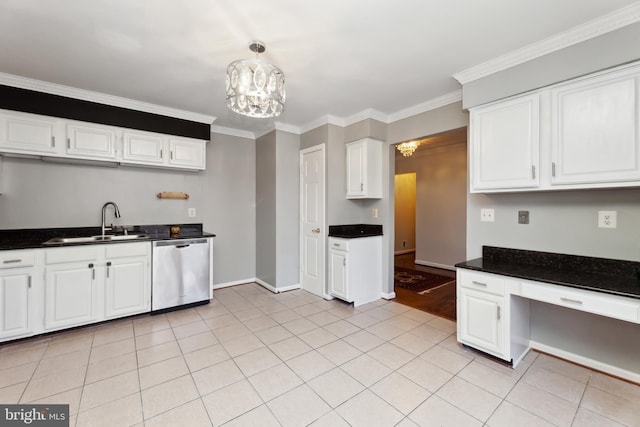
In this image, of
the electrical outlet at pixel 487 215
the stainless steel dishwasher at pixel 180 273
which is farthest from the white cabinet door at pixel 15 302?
the electrical outlet at pixel 487 215

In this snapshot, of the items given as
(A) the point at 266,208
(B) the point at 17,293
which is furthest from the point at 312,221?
(B) the point at 17,293

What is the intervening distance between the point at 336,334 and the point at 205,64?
2846mm

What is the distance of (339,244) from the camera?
3.49 meters

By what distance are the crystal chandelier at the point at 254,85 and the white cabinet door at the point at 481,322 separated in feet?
7.43

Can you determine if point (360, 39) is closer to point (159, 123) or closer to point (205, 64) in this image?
point (205, 64)

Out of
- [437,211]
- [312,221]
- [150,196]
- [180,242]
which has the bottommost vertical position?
[180,242]

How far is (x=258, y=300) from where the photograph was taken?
12.0 ft

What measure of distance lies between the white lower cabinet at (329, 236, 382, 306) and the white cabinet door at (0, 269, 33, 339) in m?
3.09

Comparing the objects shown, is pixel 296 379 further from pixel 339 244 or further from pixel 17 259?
pixel 17 259

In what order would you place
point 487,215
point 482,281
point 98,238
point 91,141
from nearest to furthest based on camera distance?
point 482,281
point 487,215
point 91,141
point 98,238

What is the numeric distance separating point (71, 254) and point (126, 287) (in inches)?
23.7

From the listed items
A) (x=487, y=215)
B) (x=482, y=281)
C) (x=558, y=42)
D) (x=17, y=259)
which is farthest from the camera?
(x=487, y=215)

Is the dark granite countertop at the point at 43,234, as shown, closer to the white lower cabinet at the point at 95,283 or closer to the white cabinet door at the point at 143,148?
the white lower cabinet at the point at 95,283

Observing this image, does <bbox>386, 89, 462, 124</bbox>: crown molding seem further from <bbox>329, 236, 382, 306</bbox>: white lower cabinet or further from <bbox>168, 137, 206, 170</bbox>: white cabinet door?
<bbox>168, 137, 206, 170</bbox>: white cabinet door
